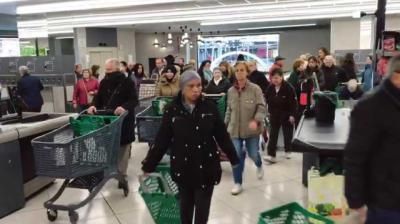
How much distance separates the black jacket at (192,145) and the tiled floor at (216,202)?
1.15 metres

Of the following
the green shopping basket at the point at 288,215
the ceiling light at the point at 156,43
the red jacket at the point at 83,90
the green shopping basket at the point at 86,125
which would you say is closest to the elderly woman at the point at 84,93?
the red jacket at the point at 83,90

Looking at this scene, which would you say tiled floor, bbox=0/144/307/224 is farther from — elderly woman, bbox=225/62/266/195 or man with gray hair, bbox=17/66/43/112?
man with gray hair, bbox=17/66/43/112

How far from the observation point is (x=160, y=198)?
304cm

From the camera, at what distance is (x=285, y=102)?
573 cm

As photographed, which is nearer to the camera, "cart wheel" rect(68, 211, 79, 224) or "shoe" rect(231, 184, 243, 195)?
"cart wheel" rect(68, 211, 79, 224)

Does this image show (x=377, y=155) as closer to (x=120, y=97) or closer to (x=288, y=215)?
(x=288, y=215)

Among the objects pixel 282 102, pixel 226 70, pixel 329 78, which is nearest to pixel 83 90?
pixel 226 70

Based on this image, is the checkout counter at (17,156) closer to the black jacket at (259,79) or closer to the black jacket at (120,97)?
the black jacket at (120,97)

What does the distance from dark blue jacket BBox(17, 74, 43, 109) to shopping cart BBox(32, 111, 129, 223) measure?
5.25 meters

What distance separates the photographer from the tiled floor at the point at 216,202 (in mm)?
4055

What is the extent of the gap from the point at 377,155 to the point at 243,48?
23.3 meters

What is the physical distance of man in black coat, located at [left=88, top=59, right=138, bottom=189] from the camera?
4.82 metres

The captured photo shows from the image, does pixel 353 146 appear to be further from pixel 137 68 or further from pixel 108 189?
pixel 137 68

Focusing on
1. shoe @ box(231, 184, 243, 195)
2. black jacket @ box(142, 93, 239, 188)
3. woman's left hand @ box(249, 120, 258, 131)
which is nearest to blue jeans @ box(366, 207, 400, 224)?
black jacket @ box(142, 93, 239, 188)
